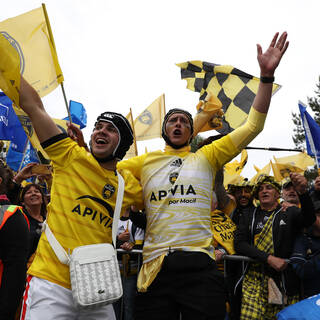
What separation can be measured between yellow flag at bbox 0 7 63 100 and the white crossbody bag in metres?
1.13

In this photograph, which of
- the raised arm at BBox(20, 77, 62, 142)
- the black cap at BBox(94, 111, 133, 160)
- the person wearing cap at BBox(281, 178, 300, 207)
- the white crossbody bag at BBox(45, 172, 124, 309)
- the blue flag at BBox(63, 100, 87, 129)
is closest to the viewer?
the white crossbody bag at BBox(45, 172, 124, 309)

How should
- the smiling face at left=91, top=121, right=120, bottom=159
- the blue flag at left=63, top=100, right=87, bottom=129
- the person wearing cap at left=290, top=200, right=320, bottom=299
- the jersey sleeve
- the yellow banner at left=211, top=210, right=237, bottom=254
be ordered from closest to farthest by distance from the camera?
the smiling face at left=91, top=121, right=120, bottom=159
the jersey sleeve
the person wearing cap at left=290, top=200, right=320, bottom=299
the yellow banner at left=211, top=210, right=237, bottom=254
the blue flag at left=63, top=100, right=87, bottom=129

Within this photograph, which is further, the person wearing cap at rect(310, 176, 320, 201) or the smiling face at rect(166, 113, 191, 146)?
the person wearing cap at rect(310, 176, 320, 201)

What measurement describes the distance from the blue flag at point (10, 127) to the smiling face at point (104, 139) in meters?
3.89

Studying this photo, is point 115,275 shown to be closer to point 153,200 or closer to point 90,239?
point 90,239

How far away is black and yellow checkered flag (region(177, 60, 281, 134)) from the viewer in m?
4.10

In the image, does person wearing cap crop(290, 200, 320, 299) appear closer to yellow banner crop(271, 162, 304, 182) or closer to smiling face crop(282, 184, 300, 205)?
smiling face crop(282, 184, 300, 205)

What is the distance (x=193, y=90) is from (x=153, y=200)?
2467 millimetres

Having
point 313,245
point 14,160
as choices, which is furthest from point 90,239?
point 14,160

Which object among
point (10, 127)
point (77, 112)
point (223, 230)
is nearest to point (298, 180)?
point (223, 230)

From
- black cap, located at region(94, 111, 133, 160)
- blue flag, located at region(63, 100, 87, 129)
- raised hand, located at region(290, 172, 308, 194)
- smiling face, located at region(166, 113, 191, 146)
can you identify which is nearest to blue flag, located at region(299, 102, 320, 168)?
raised hand, located at region(290, 172, 308, 194)

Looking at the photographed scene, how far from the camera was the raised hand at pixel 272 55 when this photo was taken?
8.59 ft

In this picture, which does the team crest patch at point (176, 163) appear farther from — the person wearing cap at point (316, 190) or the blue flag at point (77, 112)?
the blue flag at point (77, 112)

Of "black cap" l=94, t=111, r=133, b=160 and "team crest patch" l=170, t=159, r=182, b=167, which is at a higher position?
"black cap" l=94, t=111, r=133, b=160
